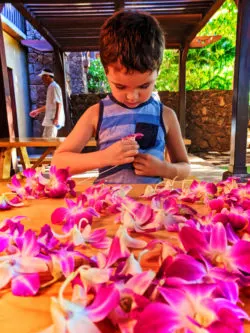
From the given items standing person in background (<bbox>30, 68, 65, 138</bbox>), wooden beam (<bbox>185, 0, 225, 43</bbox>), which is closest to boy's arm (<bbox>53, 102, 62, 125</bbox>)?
standing person in background (<bbox>30, 68, 65, 138</bbox>)

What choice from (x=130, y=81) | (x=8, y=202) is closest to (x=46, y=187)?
(x=8, y=202)

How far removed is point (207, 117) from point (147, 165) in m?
6.43

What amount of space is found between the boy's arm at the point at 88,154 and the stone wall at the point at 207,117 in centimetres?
608

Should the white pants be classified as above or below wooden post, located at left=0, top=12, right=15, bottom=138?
below

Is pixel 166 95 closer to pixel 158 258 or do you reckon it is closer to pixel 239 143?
pixel 239 143

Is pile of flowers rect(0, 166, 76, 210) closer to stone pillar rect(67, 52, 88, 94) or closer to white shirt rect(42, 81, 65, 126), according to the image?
white shirt rect(42, 81, 65, 126)

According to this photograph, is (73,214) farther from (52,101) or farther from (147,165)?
(52,101)

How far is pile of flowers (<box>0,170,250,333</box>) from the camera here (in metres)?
0.26

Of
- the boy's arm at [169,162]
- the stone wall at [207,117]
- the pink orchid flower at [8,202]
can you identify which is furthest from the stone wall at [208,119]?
the pink orchid flower at [8,202]

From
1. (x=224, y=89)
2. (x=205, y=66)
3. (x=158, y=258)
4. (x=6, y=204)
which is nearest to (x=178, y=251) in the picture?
(x=158, y=258)

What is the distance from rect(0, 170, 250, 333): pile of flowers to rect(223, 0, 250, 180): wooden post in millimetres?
2353

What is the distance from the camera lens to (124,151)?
82 cm

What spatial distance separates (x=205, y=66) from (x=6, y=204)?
774 centimetres

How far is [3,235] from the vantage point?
46 centimetres
